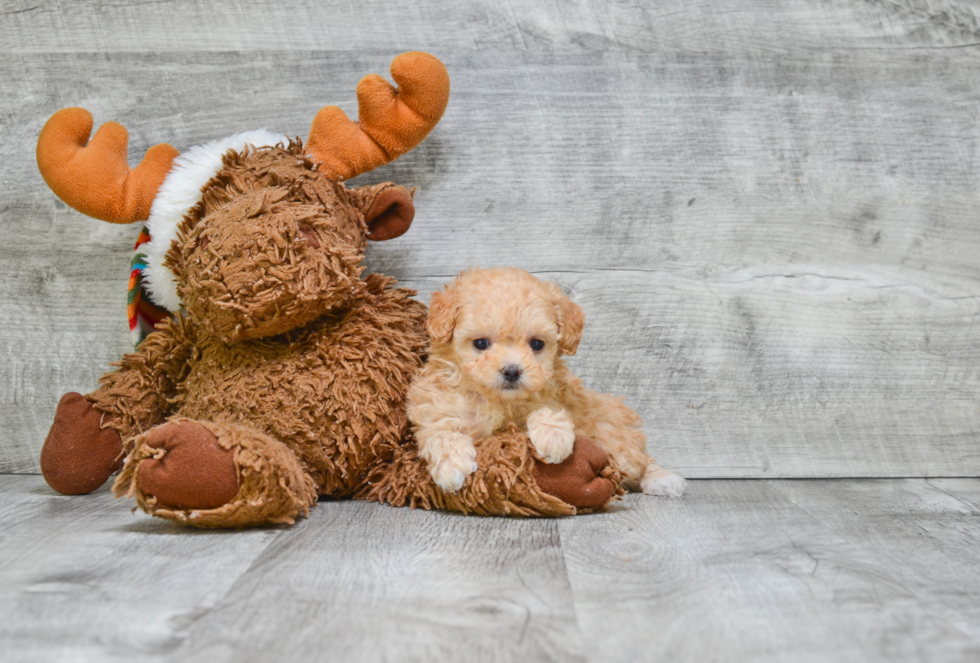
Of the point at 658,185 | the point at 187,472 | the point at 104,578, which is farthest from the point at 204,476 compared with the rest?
the point at 658,185

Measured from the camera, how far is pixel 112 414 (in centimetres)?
140

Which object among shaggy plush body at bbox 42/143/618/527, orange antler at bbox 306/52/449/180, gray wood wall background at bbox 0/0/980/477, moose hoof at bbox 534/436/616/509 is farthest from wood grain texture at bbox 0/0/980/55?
moose hoof at bbox 534/436/616/509

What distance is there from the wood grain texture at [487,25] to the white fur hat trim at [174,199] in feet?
1.23

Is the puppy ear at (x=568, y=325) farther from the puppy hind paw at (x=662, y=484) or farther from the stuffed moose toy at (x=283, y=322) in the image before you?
the puppy hind paw at (x=662, y=484)

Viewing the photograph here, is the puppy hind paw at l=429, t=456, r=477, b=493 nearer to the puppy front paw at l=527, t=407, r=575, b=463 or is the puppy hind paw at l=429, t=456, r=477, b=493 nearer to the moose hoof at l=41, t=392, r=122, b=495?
the puppy front paw at l=527, t=407, r=575, b=463

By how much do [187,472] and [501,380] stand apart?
476 millimetres

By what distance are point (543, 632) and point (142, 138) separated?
1333 mm

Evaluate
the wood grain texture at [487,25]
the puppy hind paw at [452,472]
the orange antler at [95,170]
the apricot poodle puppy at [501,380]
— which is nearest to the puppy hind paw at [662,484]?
the apricot poodle puppy at [501,380]

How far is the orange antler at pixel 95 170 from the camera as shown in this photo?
1.33 m

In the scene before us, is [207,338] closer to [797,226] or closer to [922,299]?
[797,226]

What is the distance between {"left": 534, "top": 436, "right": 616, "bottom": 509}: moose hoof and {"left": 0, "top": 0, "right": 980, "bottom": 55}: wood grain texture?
0.89 m

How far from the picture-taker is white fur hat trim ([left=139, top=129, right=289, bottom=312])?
1342mm

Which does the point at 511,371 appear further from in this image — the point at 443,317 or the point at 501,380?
the point at 443,317

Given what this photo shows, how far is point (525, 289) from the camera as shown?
128cm
